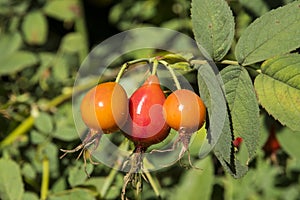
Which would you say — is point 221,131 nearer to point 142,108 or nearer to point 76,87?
point 142,108

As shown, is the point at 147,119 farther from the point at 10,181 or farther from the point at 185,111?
the point at 10,181

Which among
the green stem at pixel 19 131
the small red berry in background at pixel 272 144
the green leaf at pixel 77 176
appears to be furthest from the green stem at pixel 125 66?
the green stem at pixel 19 131

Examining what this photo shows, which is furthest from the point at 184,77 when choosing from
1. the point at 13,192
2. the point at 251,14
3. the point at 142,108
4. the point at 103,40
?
the point at 103,40

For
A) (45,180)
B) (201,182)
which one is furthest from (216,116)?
(45,180)

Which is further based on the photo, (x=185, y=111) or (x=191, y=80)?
(x=191, y=80)

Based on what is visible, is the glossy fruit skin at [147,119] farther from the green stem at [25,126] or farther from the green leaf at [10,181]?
the green stem at [25,126]

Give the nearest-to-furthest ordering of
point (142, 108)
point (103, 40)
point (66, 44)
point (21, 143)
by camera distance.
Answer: point (142, 108) → point (21, 143) → point (66, 44) → point (103, 40)
